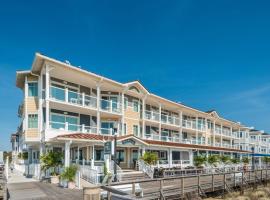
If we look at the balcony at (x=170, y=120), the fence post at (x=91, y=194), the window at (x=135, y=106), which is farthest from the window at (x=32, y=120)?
the fence post at (x=91, y=194)

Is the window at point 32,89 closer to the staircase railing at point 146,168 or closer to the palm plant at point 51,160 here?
the palm plant at point 51,160

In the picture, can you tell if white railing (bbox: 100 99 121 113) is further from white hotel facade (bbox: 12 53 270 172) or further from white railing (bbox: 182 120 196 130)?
white railing (bbox: 182 120 196 130)

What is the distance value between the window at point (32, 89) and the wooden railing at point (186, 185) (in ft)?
50.8

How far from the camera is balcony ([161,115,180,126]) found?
143ft

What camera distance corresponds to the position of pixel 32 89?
29.2 m

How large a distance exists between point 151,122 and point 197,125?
42.9ft

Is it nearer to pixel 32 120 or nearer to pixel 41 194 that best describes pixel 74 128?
pixel 32 120

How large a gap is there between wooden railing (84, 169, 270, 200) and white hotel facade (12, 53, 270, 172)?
7.37 meters

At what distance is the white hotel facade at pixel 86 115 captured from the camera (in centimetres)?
2698

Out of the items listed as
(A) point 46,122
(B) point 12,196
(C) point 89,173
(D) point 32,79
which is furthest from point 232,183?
(D) point 32,79

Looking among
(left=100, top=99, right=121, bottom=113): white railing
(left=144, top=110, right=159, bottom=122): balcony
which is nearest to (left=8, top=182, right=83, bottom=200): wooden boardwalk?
(left=100, top=99, right=121, bottom=113): white railing

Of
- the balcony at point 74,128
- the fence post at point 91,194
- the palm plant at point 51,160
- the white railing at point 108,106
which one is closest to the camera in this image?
the fence post at point 91,194

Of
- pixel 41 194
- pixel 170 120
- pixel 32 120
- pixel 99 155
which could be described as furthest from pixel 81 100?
pixel 170 120

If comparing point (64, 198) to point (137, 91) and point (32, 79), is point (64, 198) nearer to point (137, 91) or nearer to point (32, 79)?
point (32, 79)
